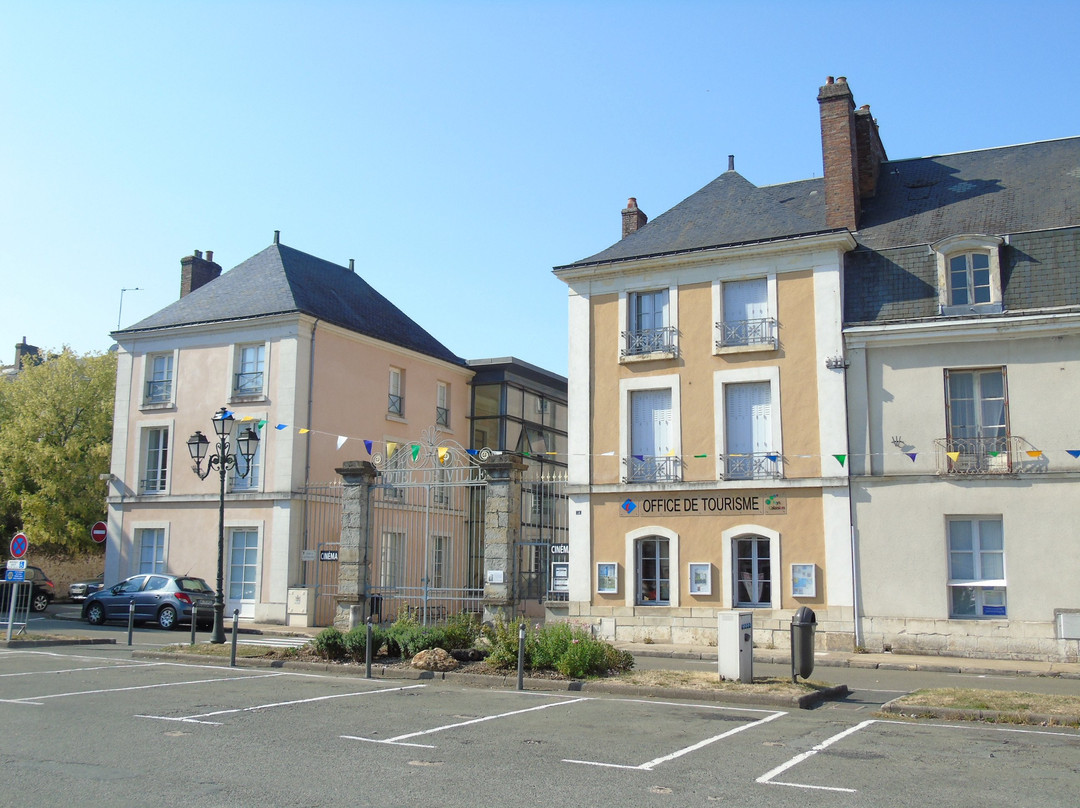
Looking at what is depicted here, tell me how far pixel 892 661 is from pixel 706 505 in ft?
14.7

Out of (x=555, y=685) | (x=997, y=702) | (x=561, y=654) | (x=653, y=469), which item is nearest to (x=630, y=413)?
(x=653, y=469)

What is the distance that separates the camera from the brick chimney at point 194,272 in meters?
30.0

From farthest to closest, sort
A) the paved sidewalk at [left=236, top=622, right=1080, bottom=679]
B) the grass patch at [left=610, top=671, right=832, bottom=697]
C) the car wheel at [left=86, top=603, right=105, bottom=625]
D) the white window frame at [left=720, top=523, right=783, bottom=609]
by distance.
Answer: the car wheel at [left=86, top=603, right=105, bottom=625] → the white window frame at [left=720, top=523, right=783, bottom=609] → the paved sidewalk at [left=236, top=622, right=1080, bottom=679] → the grass patch at [left=610, top=671, right=832, bottom=697]

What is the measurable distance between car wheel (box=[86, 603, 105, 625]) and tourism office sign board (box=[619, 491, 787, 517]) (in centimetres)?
1318

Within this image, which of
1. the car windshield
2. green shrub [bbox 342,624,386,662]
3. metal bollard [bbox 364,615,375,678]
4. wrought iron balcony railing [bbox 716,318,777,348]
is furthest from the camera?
the car windshield

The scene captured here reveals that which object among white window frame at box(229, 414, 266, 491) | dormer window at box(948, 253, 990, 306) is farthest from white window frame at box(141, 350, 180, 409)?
dormer window at box(948, 253, 990, 306)

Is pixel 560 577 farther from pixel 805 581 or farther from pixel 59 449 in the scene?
pixel 59 449

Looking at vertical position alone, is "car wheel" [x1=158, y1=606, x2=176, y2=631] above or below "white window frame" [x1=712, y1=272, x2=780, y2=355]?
below

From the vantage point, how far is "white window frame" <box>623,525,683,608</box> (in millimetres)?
18625

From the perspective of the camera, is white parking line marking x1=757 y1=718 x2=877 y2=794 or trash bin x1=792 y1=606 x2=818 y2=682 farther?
trash bin x1=792 y1=606 x2=818 y2=682

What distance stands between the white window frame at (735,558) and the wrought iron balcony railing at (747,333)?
11.6 ft

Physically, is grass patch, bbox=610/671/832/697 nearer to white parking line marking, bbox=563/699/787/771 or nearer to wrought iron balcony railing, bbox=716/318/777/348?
white parking line marking, bbox=563/699/787/771

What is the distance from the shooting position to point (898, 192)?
21.1m

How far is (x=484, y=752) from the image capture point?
25.5ft
